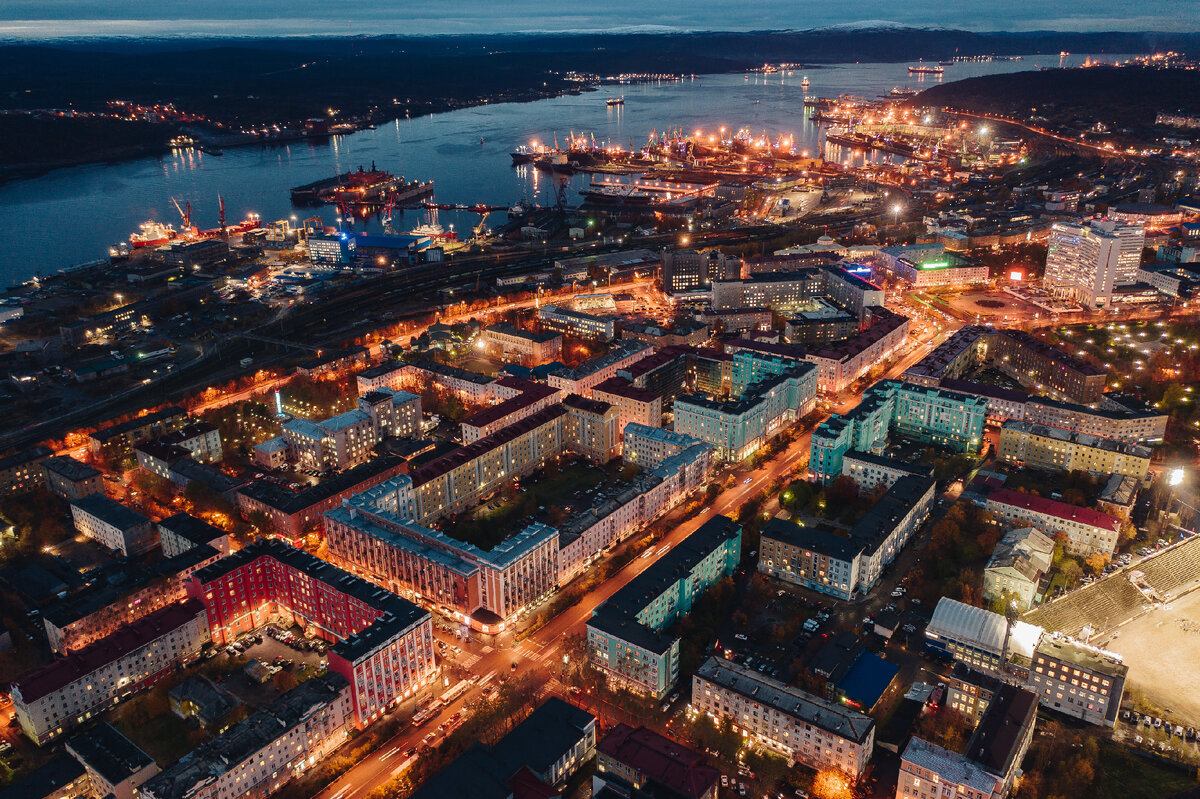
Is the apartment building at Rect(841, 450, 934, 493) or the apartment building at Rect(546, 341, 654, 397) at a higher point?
the apartment building at Rect(546, 341, 654, 397)

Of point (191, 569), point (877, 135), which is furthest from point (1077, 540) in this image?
point (877, 135)

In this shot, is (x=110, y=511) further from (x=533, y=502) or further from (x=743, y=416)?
(x=743, y=416)

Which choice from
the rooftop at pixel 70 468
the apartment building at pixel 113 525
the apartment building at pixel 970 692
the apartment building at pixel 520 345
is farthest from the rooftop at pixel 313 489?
the apartment building at pixel 970 692

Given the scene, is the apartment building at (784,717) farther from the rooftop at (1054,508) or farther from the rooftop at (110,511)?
the rooftop at (110,511)

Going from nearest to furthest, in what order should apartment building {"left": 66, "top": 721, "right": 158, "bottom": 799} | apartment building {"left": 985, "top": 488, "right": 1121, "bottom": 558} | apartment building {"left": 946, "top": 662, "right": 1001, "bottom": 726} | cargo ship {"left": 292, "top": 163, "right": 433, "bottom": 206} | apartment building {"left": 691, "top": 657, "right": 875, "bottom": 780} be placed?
apartment building {"left": 66, "top": 721, "right": 158, "bottom": 799}, apartment building {"left": 691, "top": 657, "right": 875, "bottom": 780}, apartment building {"left": 946, "top": 662, "right": 1001, "bottom": 726}, apartment building {"left": 985, "top": 488, "right": 1121, "bottom": 558}, cargo ship {"left": 292, "top": 163, "right": 433, "bottom": 206}

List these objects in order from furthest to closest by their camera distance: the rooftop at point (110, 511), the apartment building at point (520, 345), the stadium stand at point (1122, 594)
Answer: the apartment building at point (520, 345) → the rooftop at point (110, 511) → the stadium stand at point (1122, 594)

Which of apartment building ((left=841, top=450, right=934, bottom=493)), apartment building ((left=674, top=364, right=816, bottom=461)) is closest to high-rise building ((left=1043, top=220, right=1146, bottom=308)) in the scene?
apartment building ((left=674, top=364, right=816, bottom=461))

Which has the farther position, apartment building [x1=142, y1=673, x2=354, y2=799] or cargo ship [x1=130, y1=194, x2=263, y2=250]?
cargo ship [x1=130, y1=194, x2=263, y2=250]

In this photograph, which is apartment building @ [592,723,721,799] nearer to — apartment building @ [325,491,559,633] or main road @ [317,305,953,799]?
main road @ [317,305,953,799]
